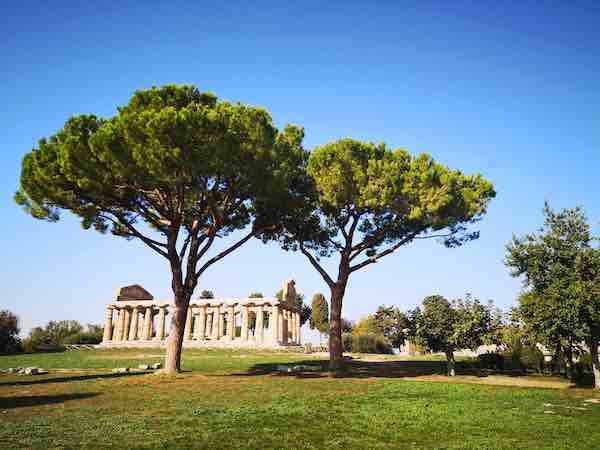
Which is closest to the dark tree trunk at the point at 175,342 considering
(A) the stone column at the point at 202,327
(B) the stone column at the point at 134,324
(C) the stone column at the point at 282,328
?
(C) the stone column at the point at 282,328

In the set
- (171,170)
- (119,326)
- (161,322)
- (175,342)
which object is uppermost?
(171,170)

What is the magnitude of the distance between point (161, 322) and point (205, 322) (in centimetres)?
698

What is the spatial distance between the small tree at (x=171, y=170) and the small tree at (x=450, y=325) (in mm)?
10677

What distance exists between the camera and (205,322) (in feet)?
217

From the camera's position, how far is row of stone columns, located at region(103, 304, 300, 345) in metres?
61.6

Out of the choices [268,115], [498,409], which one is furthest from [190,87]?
[498,409]

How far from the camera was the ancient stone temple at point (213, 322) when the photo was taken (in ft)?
196

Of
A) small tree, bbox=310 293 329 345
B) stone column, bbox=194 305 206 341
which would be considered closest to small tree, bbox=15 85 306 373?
stone column, bbox=194 305 206 341

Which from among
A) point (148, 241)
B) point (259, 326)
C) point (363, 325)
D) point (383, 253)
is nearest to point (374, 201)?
point (383, 253)

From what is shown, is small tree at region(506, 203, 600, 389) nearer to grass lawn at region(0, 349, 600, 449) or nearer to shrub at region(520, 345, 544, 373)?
grass lawn at region(0, 349, 600, 449)

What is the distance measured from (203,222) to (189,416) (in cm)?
1460

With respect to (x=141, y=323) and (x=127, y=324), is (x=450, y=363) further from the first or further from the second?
(x=141, y=323)

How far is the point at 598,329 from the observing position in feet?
62.9

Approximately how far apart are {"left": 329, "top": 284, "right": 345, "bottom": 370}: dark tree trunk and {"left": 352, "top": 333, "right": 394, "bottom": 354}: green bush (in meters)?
34.0
